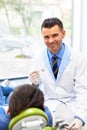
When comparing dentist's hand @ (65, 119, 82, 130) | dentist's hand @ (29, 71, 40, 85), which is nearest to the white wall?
dentist's hand @ (29, 71, 40, 85)

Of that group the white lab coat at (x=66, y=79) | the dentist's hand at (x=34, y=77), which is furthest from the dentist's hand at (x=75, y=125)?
the dentist's hand at (x=34, y=77)

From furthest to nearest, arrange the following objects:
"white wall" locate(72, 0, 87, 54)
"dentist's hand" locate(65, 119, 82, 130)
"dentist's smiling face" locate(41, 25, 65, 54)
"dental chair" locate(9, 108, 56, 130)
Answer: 1. "white wall" locate(72, 0, 87, 54)
2. "dentist's smiling face" locate(41, 25, 65, 54)
3. "dentist's hand" locate(65, 119, 82, 130)
4. "dental chair" locate(9, 108, 56, 130)

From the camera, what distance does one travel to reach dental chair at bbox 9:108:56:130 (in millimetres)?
954

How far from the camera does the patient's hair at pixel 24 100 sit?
1.00 m

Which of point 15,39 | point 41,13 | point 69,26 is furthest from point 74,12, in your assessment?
point 15,39

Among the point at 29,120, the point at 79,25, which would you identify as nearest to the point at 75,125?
the point at 29,120

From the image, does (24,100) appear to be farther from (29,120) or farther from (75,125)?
(75,125)

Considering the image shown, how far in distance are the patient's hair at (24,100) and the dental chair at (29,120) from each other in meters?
0.03

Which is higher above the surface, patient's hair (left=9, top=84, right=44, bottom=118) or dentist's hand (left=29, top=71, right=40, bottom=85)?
patient's hair (left=9, top=84, right=44, bottom=118)

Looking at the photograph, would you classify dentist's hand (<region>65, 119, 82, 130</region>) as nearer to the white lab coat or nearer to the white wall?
the white lab coat

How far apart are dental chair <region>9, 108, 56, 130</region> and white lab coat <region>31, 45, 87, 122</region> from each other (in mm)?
736

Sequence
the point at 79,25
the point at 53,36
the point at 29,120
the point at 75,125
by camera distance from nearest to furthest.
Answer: the point at 29,120
the point at 75,125
the point at 53,36
the point at 79,25

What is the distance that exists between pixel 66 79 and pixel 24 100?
0.83 meters

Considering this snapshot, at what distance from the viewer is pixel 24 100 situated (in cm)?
101
